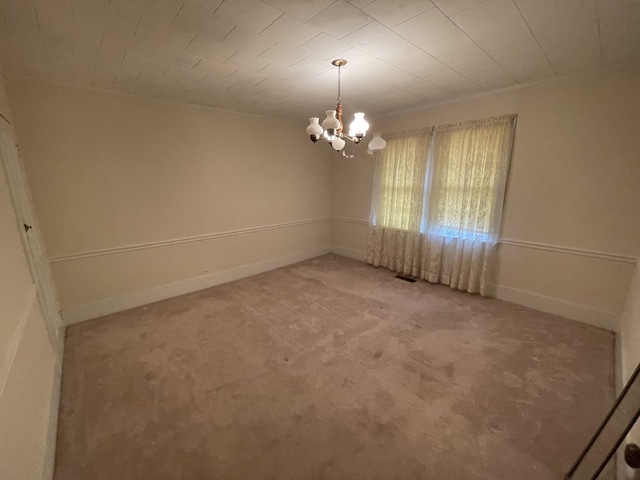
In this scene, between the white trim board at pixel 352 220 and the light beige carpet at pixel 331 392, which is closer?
the light beige carpet at pixel 331 392

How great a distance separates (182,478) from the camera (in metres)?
1.35

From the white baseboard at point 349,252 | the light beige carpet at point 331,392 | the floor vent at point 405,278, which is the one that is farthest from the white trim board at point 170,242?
the floor vent at point 405,278

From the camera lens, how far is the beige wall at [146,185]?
2.55 metres

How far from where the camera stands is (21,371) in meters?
1.26

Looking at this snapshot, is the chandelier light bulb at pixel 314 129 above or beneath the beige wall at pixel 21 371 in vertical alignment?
above

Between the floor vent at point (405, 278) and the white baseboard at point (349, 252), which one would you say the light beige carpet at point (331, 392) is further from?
the white baseboard at point (349, 252)

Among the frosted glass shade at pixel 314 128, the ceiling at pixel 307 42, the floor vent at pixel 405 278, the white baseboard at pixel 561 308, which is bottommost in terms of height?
the floor vent at pixel 405 278

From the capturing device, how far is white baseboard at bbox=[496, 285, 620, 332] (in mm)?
2588

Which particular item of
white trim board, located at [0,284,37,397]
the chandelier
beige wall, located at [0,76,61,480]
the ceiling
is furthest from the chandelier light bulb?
white trim board, located at [0,284,37,397]

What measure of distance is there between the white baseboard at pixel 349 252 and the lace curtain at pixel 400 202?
407 mm

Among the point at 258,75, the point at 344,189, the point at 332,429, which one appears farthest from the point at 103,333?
the point at 344,189

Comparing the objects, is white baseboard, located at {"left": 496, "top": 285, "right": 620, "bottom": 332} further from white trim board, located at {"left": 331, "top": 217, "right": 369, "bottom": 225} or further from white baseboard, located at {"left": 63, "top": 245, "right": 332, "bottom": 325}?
white baseboard, located at {"left": 63, "top": 245, "right": 332, "bottom": 325}

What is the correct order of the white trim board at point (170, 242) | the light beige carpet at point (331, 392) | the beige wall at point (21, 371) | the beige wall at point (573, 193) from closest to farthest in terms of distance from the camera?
the beige wall at point (21, 371) → the light beige carpet at point (331, 392) → the beige wall at point (573, 193) → the white trim board at point (170, 242)

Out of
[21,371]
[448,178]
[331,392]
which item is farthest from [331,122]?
[21,371]
